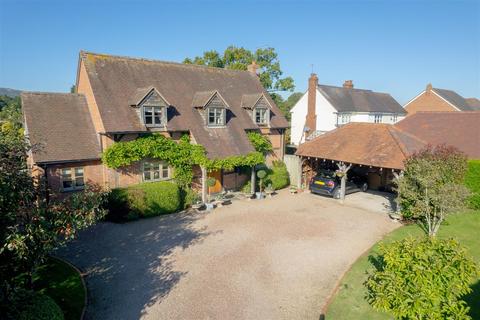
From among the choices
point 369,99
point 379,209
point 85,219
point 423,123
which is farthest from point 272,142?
point 369,99

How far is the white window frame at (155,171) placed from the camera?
19500 mm

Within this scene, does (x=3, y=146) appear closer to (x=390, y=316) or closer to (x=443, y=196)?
(x=390, y=316)

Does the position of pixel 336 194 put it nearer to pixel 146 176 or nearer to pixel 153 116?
pixel 146 176

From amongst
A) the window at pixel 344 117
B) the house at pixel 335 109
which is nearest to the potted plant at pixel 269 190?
the house at pixel 335 109

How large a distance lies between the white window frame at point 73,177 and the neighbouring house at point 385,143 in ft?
47.3

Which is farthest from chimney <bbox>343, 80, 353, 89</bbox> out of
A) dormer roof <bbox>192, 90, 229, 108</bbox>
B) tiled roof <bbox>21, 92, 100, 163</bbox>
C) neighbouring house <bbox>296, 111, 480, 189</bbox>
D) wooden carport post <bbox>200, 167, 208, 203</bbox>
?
tiled roof <bbox>21, 92, 100, 163</bbox>

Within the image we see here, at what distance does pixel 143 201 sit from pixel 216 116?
8.28 m

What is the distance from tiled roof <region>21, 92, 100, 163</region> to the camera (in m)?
17.0

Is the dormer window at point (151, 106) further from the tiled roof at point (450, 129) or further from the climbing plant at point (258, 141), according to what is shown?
the tiled roof at point (450, 129)

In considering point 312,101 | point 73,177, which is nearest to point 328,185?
point 73,177

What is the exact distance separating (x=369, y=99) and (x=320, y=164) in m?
28.1

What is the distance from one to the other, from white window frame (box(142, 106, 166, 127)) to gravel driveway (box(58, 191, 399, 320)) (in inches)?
231

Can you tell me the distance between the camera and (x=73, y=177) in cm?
1753

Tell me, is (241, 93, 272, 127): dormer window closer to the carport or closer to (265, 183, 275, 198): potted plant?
the carport
